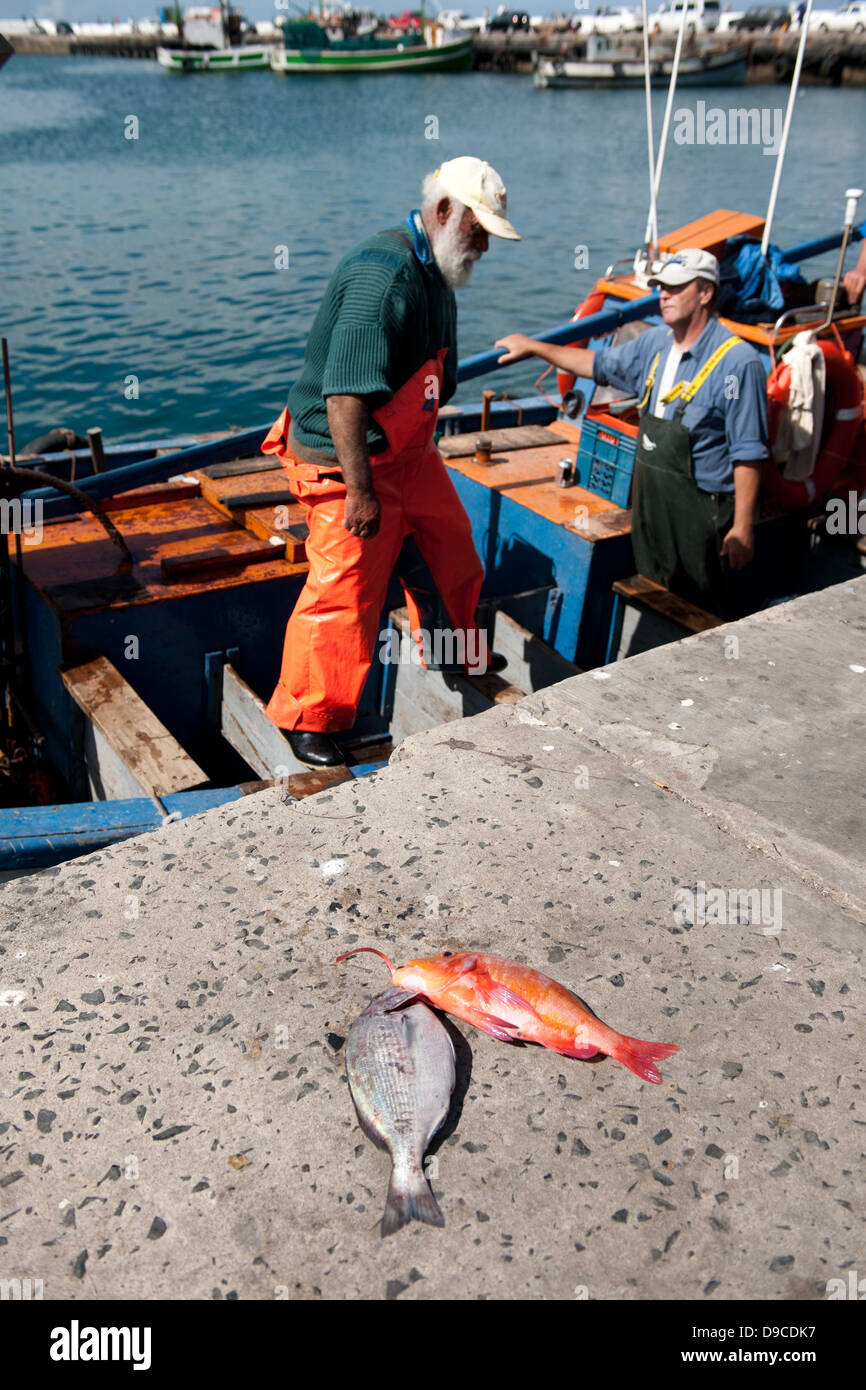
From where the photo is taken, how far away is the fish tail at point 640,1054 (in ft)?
6.25

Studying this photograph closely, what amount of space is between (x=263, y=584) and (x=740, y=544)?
234 cm

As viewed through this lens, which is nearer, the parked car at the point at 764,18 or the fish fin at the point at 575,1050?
the fish fin at the point at 575,1050

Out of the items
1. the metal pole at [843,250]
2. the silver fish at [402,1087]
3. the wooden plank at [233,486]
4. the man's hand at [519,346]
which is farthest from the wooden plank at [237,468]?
the silver fish at [402,1087]

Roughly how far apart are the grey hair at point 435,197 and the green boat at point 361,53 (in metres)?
86.0

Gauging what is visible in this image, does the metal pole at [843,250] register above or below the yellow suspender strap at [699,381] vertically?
above

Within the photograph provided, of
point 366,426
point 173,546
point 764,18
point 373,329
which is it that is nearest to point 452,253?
point 373,329

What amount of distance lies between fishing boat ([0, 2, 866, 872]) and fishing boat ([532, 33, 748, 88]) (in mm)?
71509

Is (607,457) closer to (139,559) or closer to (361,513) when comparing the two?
(361,513)

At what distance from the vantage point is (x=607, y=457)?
578cm

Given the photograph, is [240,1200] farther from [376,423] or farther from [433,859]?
[376,423]

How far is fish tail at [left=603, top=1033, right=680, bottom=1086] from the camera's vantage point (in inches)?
75.0
